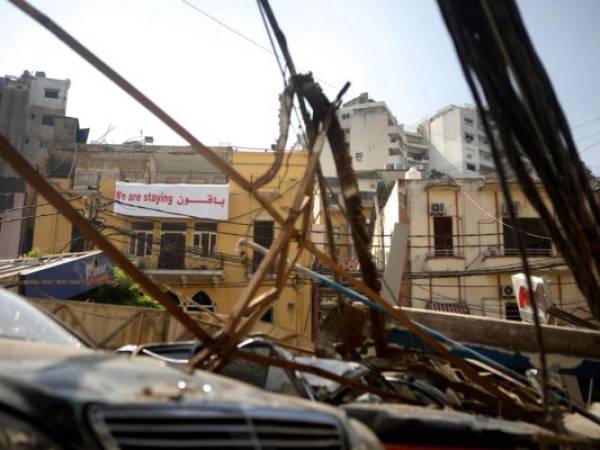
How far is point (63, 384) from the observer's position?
168 centimetres

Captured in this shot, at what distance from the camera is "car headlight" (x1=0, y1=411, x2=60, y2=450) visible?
1.48 m

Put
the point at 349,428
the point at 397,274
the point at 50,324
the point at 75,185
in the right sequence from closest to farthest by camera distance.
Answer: the point at 349,428
the point at 50,324
the point at 397,274
the point at 75,185

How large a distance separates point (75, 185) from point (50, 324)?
25.6 meters

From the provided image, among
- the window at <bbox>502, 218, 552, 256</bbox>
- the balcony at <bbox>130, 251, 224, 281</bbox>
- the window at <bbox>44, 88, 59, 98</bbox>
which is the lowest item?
the balcony at <bbox>130, 251, 224, 281</bbox>

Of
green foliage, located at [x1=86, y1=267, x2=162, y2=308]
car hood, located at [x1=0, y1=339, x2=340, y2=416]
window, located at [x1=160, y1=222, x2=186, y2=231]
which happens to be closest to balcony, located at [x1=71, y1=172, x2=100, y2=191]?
window, located at [x1=160, y1=222, x2=186, y2=231]

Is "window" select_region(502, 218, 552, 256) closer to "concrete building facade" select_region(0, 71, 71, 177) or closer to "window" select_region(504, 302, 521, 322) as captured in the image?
"window" select_region(504, 302, 521, 322)

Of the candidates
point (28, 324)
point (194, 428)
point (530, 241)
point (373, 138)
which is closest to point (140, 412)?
point (194, 428)

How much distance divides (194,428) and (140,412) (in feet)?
0.59

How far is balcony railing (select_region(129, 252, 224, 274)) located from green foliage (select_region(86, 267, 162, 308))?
561 centimetres

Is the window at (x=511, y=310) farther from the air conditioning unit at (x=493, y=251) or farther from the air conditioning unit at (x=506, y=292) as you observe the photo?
the air conditioning unit at (x=493, y=251)

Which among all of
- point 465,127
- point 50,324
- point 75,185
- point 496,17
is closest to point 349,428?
point 496,17

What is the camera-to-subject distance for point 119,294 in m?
18.3

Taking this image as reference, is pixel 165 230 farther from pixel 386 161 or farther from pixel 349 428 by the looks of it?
pixel 386 161

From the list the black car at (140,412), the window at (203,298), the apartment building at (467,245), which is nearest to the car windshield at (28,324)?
the black car at (140,412)
